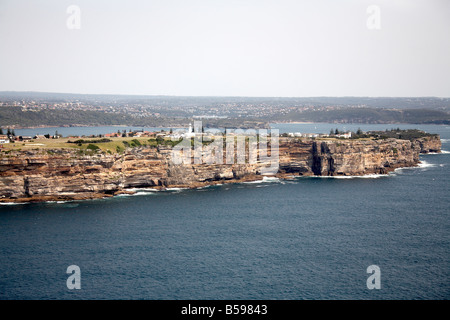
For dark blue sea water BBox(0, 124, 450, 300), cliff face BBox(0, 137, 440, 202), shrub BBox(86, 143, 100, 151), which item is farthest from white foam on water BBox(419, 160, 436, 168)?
shrub BBox(86, 143, 100, 151)

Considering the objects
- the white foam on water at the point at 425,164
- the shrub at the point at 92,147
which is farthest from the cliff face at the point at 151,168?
the shrub at the point at 92,147

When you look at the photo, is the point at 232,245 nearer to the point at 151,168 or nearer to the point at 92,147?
the point at 151,168

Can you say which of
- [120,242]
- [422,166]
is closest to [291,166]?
[422,166]

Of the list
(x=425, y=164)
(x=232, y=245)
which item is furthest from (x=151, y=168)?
(x=425, y=164)

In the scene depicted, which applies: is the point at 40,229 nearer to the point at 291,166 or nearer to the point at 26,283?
the point at 26,283

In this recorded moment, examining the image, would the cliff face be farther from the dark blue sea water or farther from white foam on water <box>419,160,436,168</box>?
the dark blue sea water

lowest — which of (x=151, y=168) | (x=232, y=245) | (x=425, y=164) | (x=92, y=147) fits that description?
(x=232, y=245)
